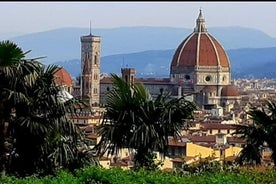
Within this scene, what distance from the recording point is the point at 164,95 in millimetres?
10031

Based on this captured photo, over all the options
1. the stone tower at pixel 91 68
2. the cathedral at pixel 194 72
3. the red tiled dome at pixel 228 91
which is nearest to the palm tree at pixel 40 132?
the stone tower at pixel 91 68

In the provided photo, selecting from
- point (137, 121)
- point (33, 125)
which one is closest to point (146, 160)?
point (137, 121)

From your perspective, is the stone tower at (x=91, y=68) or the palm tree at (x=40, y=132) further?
the stone tower at (x=91, y=68)

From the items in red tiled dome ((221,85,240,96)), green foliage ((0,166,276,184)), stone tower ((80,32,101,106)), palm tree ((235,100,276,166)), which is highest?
stone tower ((80,32,101,106))

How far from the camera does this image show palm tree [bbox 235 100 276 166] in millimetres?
10438

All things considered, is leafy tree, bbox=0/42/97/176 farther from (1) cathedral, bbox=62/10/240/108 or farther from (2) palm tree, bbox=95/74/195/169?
(1) cathedral, bbox=62/10/240/108

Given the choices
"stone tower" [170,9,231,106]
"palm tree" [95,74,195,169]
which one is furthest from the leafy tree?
"stone tower" [170,9,231,106]

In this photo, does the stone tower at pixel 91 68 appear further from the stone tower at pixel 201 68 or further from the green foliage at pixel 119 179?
the green foliage at pixel 119 179

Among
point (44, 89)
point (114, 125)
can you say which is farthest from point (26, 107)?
point (114, 125)

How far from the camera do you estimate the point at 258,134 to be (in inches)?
415

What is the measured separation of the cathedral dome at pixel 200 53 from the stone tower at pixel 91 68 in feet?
38.0

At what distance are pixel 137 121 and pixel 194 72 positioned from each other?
325 ft

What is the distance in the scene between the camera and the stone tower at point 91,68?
313 feet

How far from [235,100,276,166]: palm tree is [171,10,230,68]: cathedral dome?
98.5m
